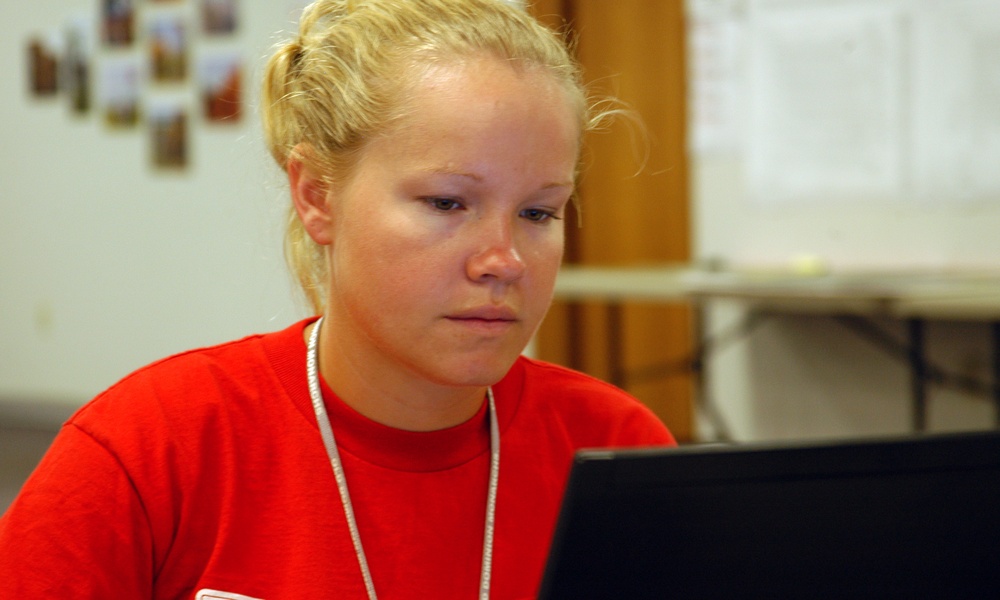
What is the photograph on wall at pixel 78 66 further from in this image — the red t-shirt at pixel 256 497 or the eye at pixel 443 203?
the eye at pixel 443 203

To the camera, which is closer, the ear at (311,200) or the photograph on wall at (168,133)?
the ear at (311,200)

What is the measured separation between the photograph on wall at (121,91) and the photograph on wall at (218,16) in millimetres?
444

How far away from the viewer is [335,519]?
2.77 feet

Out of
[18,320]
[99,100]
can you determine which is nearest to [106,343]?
[18,320]

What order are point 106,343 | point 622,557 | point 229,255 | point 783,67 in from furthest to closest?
point 106,343
point 229,255
point 783,67
point 622,557

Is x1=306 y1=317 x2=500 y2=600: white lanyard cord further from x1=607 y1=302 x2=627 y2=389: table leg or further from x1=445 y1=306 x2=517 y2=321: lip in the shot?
x1=607 y1=302 x2=627 y2=389: table leg

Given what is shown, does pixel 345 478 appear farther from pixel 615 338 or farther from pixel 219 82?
pixel 219 82

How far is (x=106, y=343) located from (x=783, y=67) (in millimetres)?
3194

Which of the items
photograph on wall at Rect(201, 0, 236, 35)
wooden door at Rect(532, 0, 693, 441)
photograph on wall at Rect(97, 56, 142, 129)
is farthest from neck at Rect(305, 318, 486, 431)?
photograph on wall at Rect(97, 56, 142, 129)

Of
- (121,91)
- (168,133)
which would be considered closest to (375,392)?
(168,133)

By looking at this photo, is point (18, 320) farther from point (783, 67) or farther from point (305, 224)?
point (305, 224)

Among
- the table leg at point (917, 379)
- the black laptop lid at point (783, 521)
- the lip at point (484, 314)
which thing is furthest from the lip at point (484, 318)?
the table leg at point (917, 379)

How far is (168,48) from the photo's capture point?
190 inches

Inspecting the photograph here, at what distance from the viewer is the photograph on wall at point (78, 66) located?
4.98 m
